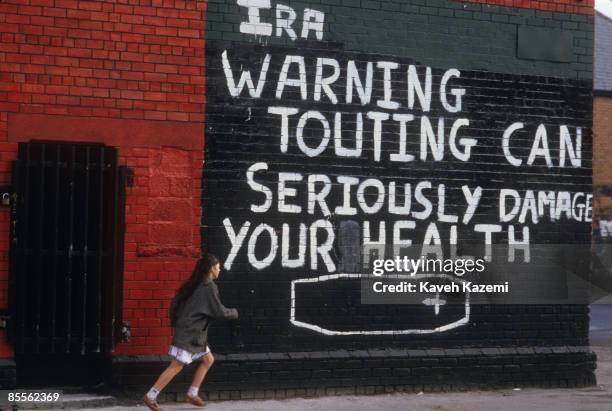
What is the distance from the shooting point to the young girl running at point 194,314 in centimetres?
973

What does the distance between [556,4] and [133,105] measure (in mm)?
5277

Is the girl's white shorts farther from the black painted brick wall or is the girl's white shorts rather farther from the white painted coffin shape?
the white painted coffin shape

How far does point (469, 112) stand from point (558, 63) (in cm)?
136

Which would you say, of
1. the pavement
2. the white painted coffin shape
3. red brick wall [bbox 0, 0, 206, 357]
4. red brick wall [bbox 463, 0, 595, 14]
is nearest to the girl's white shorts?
the pavement

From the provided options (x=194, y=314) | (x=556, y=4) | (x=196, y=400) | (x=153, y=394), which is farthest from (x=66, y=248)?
(x=556, y=4)

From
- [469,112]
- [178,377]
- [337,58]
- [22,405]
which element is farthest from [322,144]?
[22,405]

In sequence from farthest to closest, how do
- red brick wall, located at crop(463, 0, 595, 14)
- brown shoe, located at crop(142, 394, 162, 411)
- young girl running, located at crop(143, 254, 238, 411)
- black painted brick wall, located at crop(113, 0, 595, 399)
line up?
red brick wall, located at crop(463, 0, 595, 14) → black painted brick wall, located at crop(113, 0, 595, 399) → young girl running, located at crop(143, 254, 238, 411) → brown shoe, located at crop(142, 394, 162, 411)

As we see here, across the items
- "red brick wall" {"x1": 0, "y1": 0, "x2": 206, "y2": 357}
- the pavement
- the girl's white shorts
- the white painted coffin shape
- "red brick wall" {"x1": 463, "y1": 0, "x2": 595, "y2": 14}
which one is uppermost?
"red brick wall" {"x1": 463, "y1": 0, "x2": 595, "y2": 14}

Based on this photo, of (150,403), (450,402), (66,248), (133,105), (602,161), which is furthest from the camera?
(602,161)

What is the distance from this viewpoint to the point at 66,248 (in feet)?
34.1

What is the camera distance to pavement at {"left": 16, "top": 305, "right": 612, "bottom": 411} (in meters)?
10.7

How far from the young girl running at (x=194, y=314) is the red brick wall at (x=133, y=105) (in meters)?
0.95

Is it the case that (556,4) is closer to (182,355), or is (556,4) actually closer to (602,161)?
(182,355)

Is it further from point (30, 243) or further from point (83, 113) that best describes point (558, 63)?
point (30, 243)
